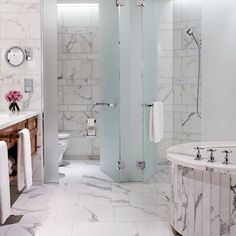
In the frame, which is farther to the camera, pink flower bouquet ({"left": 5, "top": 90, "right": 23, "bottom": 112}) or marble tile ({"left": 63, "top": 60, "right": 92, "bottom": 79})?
marble tile ({"left": 63, "top": 60, "right": 92, "bottom": 79})

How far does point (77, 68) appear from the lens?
5.95m

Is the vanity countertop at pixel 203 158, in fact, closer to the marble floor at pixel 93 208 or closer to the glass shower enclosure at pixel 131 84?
the marble floor at pixel 93 208

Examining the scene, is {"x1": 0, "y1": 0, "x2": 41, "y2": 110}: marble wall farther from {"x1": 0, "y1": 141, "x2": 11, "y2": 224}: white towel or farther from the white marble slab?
the white marble slab

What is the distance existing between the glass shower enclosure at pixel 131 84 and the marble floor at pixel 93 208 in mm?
287

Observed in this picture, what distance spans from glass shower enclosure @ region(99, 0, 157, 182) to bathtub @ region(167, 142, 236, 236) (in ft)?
5.67

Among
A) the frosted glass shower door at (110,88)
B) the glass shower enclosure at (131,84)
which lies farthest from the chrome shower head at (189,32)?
the frosted glass shower door at (110,88)

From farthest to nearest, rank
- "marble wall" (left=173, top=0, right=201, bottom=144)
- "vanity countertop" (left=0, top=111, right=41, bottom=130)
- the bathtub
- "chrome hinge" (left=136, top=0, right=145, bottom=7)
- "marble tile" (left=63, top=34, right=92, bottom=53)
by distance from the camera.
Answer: "marble tile" (left=63, top=34, right=92, bottom=53)
"marble wall" (left=173, top=0, right=201, bottom=144)
"chrome hinge" (left=136, top=0, right=145, bottom=7)
"vanity countertop" (left=0, top=111, right=41, bottom=130)
the bathtub

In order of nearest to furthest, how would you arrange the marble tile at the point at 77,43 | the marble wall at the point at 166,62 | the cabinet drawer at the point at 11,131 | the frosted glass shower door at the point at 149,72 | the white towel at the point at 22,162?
the cabinet drawer at the point at 11,131
the white towel at the point at 22,162
the frosted glass shower door at the point at 149,72
the marble wall at the point at 166,62
the marble tile at the point at 77,43

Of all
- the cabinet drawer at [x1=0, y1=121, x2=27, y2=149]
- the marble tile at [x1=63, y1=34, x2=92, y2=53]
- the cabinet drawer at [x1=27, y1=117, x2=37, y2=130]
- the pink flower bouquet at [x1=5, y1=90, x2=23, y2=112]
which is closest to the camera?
the cabinet drawer at [x1=0, y1=121, x2=27, y2=149]

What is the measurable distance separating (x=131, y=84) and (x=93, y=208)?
162 cm

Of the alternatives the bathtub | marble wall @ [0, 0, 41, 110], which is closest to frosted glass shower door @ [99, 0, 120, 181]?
marble wall @ [0, 0, 41, 110]

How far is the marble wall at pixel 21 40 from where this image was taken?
4.33 meters

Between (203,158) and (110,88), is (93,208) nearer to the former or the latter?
(203,158)

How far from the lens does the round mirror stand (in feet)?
14.3
